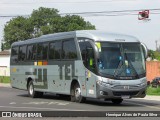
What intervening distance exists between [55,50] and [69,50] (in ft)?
5.73

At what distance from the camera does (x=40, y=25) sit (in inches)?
4001

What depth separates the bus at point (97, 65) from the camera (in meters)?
20.1

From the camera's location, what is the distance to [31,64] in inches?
1068

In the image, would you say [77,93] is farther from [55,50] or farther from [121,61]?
[55,50]

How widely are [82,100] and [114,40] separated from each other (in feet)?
10.6

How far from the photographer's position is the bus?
2014 centimetres

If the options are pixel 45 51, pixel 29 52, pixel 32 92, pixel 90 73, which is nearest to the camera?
pixel 90 73

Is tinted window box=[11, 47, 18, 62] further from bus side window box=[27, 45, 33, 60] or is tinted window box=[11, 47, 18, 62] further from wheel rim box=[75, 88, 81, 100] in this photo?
wheel rim box=[75, 88, 81, 100]

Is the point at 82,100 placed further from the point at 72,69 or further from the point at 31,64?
the point at 31,64

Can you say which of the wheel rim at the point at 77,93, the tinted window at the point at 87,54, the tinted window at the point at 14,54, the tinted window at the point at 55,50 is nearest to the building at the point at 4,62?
the tinted window at the point at 14,54

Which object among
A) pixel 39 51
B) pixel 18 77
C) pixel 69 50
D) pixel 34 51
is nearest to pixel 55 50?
pixel 69 50

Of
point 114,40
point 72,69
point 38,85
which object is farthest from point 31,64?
point 114,40

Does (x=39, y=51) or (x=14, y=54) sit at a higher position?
(x=39, y=51)

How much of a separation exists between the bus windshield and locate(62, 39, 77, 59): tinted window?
200 centimetres
